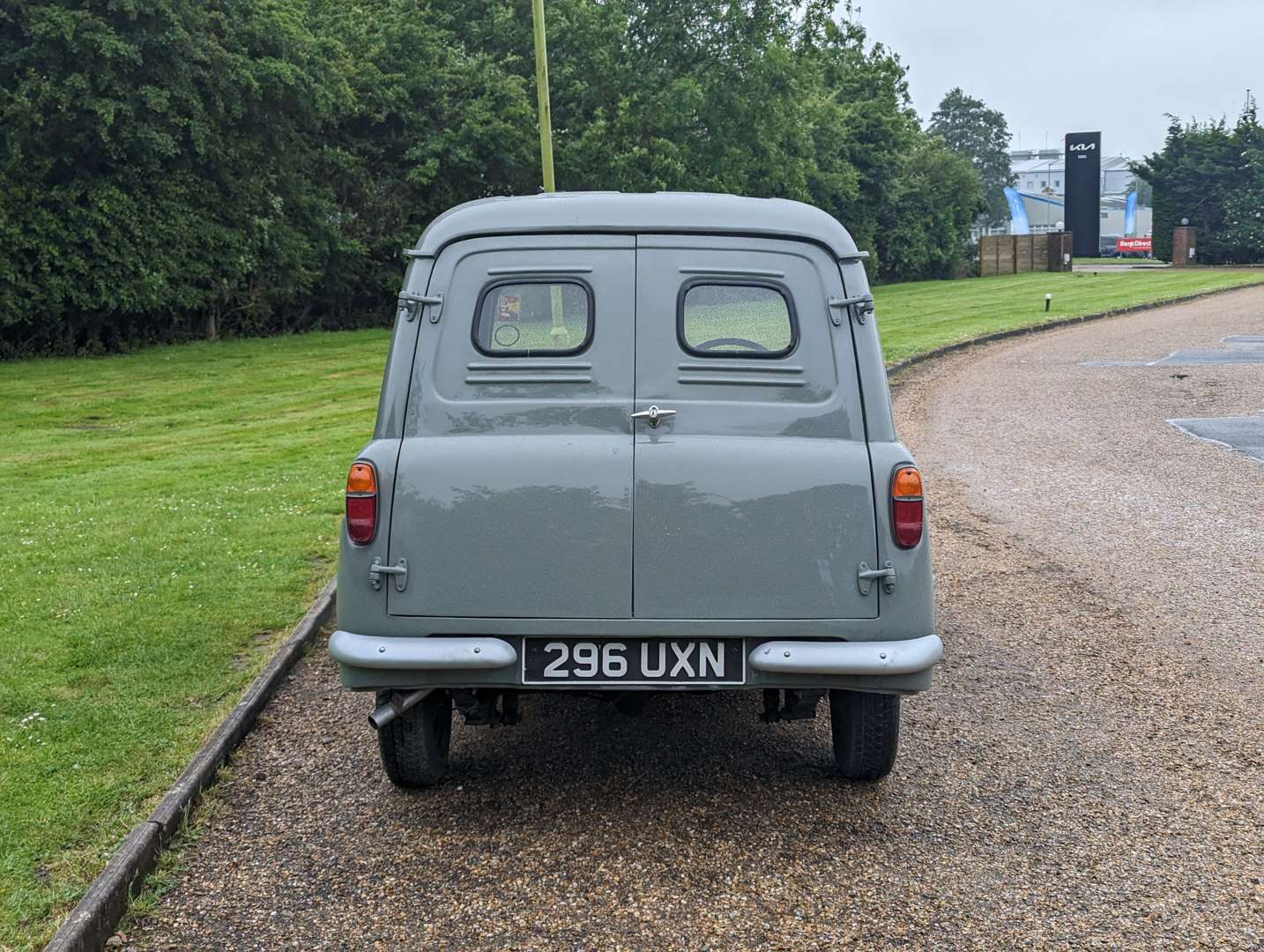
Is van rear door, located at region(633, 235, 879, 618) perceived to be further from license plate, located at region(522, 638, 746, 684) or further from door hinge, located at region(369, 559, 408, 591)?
door hinge, located at region(369, 559, 408, 591)

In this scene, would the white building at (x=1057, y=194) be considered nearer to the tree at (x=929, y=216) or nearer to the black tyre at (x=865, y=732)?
the tree at (x=929, y=216)

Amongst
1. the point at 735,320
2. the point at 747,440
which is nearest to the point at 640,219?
the point at 735,320

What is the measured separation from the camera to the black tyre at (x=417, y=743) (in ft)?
15.1

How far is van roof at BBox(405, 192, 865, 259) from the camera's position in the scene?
Answer: 4.61 m

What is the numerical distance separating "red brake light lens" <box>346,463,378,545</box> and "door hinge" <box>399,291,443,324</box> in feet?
1.89

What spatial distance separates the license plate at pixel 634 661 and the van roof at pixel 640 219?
1434 millimetres

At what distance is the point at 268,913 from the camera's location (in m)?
3.90

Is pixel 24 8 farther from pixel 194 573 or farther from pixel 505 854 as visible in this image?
pixel 505 854

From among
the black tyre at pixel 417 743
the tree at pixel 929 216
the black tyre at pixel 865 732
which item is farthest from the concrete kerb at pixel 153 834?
the tree at pixel 929 216

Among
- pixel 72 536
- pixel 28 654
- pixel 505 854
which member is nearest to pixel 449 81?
pixel 72 536

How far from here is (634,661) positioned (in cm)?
430

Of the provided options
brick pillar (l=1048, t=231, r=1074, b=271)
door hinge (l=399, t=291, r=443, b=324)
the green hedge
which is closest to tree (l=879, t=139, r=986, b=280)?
brick pillar (l=1048, t=231, r=1074, b=271)

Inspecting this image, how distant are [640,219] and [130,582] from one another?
4.65 m

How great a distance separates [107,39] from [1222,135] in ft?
176
